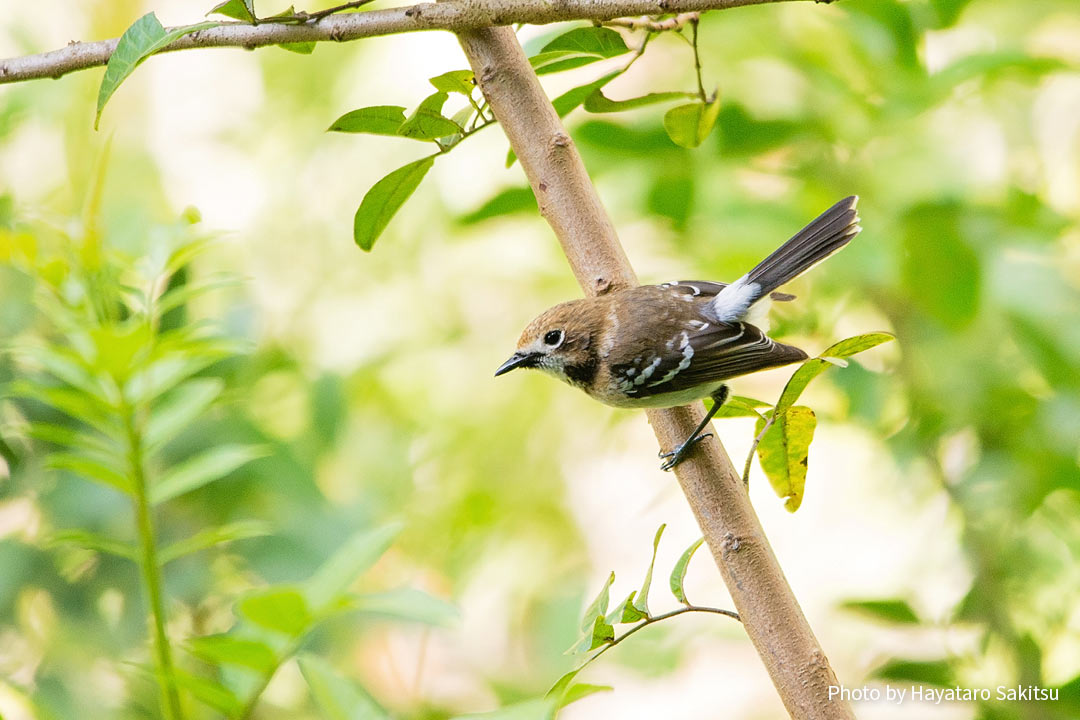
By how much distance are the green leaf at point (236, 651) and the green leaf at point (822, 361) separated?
0.64 meters

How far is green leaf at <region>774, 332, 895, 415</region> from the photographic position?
98 centimetres

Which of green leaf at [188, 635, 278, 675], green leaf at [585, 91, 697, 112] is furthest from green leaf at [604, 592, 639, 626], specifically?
green leaf at [585, 91, 697, 112]

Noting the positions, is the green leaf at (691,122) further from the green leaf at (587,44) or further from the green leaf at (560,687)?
the green leaf at (560,687)

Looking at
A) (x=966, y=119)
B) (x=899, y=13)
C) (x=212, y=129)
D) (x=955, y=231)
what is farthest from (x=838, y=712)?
(x=212, y=129)

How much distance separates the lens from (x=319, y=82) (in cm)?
284

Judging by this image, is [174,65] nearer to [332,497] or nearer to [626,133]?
[332,497]

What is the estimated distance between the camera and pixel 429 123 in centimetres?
110

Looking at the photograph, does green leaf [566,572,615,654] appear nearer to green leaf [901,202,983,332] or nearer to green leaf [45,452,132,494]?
green leaf [45,452,132,494]

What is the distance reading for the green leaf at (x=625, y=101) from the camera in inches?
48.9

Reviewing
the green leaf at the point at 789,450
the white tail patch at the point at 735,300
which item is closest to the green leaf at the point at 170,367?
the green leaf at the point at 789,450

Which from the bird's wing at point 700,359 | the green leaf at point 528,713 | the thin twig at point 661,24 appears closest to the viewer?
the green leaf at point 528,713

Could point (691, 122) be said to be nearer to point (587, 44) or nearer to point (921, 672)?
point (587, 44)

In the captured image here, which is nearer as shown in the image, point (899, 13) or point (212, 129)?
point (899, 13)

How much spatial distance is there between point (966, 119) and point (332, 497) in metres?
1.77
